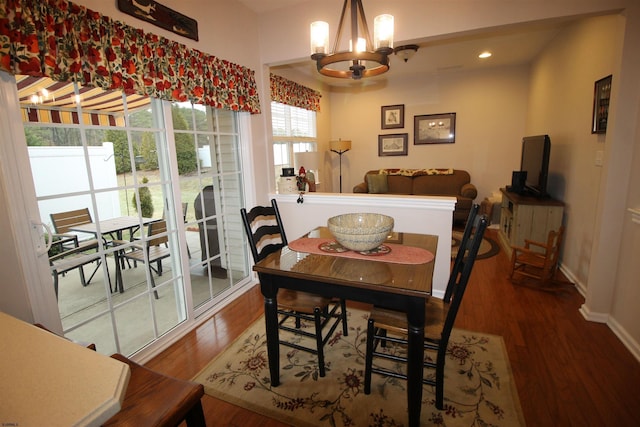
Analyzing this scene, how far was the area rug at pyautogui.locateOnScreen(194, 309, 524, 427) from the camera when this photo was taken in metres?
1.63

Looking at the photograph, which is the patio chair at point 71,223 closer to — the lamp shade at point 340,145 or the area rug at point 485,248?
the area rug at point 485,248

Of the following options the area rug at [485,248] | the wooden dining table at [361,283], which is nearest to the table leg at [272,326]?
the wooden dining table at [361,283]

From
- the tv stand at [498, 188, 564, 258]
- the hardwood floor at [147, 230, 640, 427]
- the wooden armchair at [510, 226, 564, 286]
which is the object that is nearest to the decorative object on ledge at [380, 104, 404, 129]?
the tv stand at [498, 188, 564, 258]

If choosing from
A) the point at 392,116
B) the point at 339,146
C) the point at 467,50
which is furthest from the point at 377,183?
the point at 467,50

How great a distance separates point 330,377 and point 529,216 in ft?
9.48

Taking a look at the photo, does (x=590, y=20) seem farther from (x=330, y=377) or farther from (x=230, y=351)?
(x=230, y=351)

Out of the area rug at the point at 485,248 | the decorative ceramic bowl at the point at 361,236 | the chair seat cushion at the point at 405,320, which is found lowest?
the area rug at the point at 485,248

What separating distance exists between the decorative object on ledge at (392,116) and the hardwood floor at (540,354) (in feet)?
11.6

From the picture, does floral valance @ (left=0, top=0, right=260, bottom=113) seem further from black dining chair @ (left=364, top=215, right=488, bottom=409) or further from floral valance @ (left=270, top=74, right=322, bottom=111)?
black dining chair @ (left=364, top=215, right=488, bottom=409)

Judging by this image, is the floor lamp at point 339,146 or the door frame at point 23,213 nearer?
the door frame at point 23,213

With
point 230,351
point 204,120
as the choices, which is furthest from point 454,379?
point 204,120

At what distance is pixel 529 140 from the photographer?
13.2 feet

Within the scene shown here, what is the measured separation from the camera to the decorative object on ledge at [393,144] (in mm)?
5855

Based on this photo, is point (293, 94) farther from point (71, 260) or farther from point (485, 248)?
point (71, 260)
